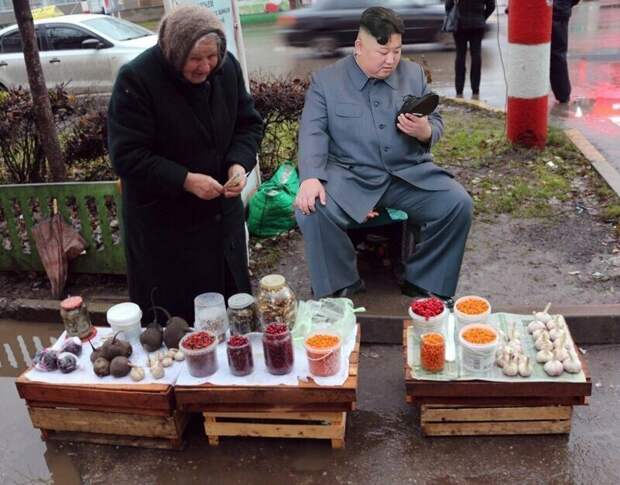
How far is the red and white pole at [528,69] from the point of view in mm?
5418

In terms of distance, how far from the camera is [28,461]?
9.75 ft

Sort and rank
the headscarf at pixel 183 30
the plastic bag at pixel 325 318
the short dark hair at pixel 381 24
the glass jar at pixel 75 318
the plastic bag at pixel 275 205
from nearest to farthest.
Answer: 1. the headscarf at pixel 183 30
2. the plastic bag at pixel 325 318
3. the glass jar at pixel 75 318
4. the short dark hair at pixel 381 24
5. the plastic bag at pixel 275 205

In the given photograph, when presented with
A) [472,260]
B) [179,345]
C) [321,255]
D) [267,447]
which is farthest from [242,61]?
[267,447]

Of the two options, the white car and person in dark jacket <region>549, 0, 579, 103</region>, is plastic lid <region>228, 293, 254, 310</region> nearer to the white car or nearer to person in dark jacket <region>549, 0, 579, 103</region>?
person in dark jacket <region>549, 0, 579, 103</region>

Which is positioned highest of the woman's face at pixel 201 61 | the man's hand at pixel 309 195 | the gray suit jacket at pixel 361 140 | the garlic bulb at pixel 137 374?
the woman's face at pixel 201 61

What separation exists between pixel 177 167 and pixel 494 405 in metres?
1.68

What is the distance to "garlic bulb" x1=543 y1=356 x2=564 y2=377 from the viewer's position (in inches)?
106

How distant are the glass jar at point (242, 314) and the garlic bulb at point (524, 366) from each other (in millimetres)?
1184

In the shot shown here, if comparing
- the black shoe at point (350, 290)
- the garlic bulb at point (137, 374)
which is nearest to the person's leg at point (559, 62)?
the black shoe at point (350, 290)

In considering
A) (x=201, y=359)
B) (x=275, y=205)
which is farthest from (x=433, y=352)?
(x=275, y=205)

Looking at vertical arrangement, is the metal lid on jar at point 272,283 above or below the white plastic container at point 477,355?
above

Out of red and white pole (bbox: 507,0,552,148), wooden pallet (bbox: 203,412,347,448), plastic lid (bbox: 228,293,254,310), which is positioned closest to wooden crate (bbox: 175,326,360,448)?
wooden pallet (bbox: 203,412,347,448)

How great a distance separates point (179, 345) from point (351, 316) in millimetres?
795

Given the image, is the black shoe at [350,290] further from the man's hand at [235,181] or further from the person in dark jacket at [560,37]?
the person in dark jacket at [560,37]
